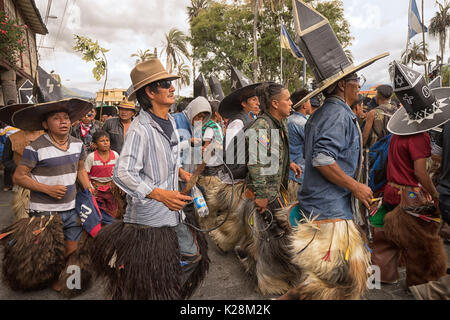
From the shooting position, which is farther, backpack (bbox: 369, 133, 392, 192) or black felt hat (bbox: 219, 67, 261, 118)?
black felt hat (bbox: 219, 67, 261, 118)

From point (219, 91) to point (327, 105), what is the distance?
5.59 meters

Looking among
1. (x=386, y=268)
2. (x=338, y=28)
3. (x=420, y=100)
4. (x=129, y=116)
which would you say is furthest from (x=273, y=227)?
(x=338, y=28)

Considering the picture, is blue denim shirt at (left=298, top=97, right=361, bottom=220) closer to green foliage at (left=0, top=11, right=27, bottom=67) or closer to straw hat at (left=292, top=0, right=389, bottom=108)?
straw hat at (left=292, top=0, right=389, bottom=108)

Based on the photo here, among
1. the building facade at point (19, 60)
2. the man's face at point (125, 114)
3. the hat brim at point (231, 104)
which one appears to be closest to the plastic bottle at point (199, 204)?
the hat brim at point (231, 104)

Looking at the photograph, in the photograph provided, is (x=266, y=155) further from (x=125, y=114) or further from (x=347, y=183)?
(x=125, y=114)

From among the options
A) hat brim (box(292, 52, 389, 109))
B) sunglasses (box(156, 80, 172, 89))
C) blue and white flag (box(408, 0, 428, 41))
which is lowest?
hat brim (box(292, 52, 389, 109))

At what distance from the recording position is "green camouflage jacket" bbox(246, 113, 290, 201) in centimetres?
323

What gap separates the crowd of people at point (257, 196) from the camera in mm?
2354

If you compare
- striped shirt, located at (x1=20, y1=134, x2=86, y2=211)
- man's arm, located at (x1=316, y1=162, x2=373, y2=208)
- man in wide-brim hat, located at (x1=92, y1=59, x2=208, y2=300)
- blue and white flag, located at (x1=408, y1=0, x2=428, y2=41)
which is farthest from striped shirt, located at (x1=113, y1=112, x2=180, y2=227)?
blue and white flag, located at (x1=408, y1=0, x2=428, y2=41)

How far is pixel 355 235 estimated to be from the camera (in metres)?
2.40

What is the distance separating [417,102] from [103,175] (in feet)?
14.2

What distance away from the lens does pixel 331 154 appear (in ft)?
7.68

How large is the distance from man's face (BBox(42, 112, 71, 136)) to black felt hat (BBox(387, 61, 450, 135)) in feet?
11.6
